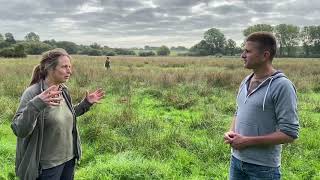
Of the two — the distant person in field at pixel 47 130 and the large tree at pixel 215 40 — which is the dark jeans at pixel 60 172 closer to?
the distant person in field at pixel 47 130

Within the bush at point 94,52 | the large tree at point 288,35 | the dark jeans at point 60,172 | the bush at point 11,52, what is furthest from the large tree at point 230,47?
the dark jeans at point 60,172

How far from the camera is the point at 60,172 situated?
3.68 metres

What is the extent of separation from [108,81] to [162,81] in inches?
98.2

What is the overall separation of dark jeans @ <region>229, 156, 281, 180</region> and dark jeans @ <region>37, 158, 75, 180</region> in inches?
64.6

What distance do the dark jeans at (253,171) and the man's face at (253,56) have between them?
2.80 ft

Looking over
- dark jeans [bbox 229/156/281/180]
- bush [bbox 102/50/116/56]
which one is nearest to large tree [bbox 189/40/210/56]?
bush [bbox 102/50/116/56]

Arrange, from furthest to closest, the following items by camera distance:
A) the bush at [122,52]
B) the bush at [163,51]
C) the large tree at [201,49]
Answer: the bush at [163,51]
the bush at [122,52]
the large tree at [201,49]

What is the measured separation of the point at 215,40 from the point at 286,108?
82.8 m

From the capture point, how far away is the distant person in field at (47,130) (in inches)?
134

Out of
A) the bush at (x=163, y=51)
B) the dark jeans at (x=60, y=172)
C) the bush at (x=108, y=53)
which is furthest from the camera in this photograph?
the bush at (x=163, y=51)

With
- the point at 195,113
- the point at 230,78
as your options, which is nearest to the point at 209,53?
the point at 230,78

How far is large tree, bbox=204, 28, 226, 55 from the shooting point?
82.7 meters

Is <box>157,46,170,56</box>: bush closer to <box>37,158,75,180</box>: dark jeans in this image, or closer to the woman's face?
<box>37,158,75,180</box>: dark jeans

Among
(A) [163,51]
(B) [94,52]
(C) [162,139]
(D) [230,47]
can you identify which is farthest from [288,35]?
(C) [162,139]
